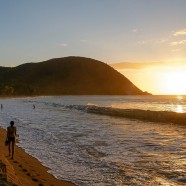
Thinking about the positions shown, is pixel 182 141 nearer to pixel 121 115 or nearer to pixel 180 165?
Result: pixel 180 165

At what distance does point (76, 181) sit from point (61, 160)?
12.7 feet

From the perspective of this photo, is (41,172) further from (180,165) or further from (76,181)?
(180,165)

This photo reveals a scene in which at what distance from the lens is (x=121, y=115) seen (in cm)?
5297

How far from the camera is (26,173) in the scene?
12570 mm

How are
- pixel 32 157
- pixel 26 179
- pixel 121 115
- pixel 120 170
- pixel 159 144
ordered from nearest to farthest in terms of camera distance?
1. pixel 26 179
2. pixel 120 170
3. pixel 32 157
4. pixel 159 144
5. pixel 121 115

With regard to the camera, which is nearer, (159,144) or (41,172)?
(41,172)

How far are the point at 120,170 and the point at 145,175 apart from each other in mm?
1230

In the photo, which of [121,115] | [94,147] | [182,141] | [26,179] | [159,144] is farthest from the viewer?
[121,115]

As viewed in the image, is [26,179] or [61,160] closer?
[26,179]

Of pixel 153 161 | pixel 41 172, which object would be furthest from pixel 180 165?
pixel 41 172

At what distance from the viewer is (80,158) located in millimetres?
16531

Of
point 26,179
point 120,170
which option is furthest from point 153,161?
point 26,179

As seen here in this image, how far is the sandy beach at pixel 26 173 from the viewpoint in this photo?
34.0 ft

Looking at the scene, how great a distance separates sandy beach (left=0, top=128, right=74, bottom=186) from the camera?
10359mm
